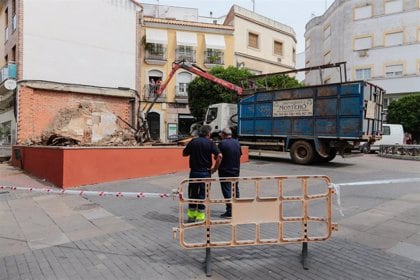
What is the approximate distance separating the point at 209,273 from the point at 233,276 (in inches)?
10.7

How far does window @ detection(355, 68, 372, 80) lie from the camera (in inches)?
1335

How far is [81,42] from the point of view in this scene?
19281mm

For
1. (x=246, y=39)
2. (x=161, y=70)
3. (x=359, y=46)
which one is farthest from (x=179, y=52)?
(x=359, y=46)

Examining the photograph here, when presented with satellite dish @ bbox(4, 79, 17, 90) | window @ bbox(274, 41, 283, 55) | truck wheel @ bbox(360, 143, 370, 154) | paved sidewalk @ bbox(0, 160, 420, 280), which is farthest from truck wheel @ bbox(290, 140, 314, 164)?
window @ bbox(274, 41, 283, 55)

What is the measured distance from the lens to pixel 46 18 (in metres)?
18.0

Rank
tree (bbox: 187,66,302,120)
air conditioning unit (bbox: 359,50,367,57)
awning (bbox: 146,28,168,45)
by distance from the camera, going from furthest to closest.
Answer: air conditioning unit (bbox: 359,50,367,57)
awning (bbox: 146,28,168,45)
tree (bbox: 187,66,302,120)

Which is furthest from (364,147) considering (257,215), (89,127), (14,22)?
(14,22)

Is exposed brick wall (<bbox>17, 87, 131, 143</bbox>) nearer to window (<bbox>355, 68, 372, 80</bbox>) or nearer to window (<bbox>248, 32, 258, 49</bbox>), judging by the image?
window (<bbox>248, 32, 258, 49</bbox>)

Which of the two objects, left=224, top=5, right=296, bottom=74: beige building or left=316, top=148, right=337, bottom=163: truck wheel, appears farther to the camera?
left=224, top=5, right=296, bottom=74: beige building

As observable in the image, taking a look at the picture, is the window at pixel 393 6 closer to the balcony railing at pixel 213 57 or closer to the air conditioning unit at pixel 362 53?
the air conditioning unit at pixel 362 53

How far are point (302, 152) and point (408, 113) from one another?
57.1 feet

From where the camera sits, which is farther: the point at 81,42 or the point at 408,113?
the point at 408,113

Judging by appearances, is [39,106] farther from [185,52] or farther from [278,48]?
[278,48]

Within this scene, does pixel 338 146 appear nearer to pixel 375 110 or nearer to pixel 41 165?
pixel 375 110
